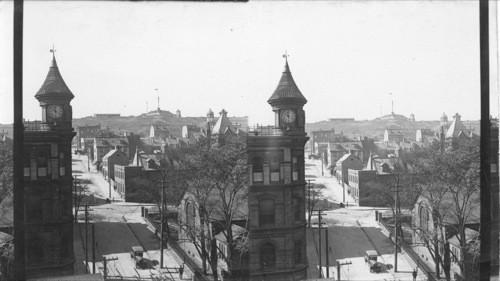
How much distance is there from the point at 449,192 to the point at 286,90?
620 cm

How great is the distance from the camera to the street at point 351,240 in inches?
502

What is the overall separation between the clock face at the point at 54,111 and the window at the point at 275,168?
608 centimetres

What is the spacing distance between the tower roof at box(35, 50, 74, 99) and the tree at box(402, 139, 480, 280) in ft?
33.2

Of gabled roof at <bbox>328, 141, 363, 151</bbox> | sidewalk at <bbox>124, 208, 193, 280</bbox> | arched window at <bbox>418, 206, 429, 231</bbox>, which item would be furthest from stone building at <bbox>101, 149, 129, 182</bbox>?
arched window at <bbox>418, 206, 429, 231</bbox>

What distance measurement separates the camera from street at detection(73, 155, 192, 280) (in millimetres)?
11133

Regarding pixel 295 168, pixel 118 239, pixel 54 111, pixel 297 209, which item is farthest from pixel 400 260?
pixel 54 111

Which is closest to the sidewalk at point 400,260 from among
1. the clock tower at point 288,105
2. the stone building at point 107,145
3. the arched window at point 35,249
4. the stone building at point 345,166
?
the stone building at point 345,166

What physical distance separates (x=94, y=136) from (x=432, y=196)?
405 inches

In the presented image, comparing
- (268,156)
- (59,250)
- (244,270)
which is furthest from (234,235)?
(59,250)

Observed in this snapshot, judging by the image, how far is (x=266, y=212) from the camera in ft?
41.7

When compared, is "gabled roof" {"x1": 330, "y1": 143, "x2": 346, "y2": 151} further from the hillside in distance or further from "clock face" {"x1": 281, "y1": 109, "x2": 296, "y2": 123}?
"clock face" {"x1": 281, "y1": 109, "x2": 296, "y2": 123}

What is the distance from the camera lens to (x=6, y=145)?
984 cm

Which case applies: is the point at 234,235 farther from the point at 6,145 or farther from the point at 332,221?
the point at 6,145

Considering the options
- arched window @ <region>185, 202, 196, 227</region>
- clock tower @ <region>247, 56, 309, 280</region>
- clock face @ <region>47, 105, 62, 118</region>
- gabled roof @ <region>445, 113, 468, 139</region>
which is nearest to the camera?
clock face @ <region>47, 105, 62, 118</region>
